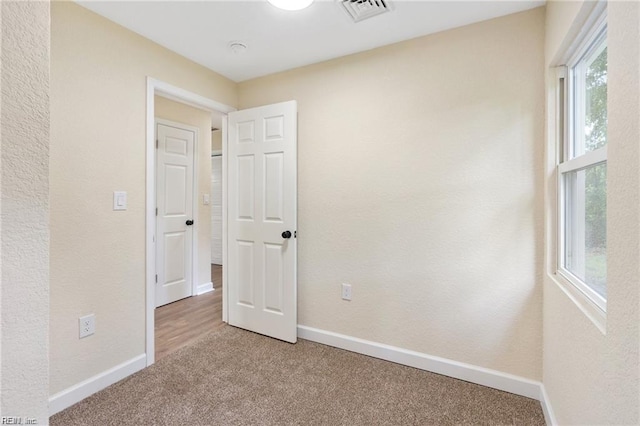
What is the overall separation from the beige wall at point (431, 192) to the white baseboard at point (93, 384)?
1265mm

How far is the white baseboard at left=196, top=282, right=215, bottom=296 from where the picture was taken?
3.89 metres

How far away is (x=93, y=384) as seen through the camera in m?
1.88

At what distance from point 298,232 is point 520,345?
174 cm

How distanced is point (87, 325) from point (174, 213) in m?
1.88

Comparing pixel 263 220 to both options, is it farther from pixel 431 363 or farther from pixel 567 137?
pixel 567 137

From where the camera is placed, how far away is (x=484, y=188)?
1955 mm

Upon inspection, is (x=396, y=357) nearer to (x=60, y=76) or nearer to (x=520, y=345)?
(x=520, y=345)

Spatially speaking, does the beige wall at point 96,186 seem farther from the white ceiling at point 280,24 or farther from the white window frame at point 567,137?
the white window frame at point 567,137

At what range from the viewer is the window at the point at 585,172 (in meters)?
1.20

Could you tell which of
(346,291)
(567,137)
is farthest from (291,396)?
(567,137)

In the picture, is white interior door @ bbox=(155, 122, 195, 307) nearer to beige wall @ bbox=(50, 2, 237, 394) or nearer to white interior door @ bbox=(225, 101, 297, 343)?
white interior door @ bbox=(225, 101, 297, 343)

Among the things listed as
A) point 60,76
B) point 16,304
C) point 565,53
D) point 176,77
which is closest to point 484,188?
point 565,53

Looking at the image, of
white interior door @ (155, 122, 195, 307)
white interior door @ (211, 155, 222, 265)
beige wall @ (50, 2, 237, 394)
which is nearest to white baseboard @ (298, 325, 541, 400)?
beige wall @ (50, 2, 237, 394)

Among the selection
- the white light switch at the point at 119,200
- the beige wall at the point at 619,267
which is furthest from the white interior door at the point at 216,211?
the beige wall at the point at 619,267
